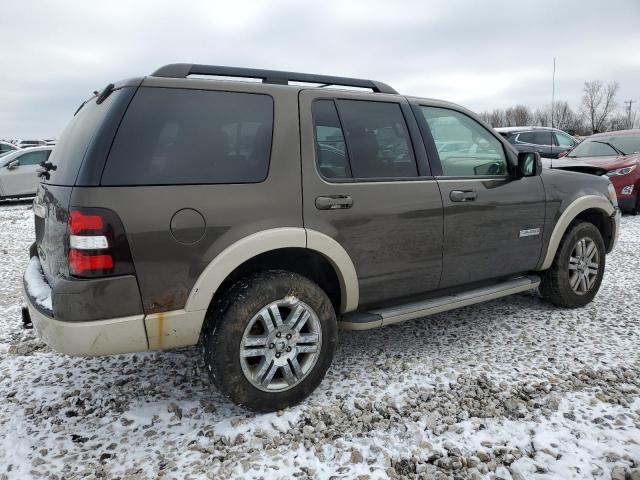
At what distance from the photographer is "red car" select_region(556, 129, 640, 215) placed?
907 centimetres

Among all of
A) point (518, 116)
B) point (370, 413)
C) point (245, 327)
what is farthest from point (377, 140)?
point (518, 116)

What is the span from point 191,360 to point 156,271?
1333mm

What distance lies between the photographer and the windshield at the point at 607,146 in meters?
9.80

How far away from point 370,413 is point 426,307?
0.87 meters

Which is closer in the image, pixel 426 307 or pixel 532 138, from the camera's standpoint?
pixel 426 307

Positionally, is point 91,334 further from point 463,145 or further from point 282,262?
point 463,145

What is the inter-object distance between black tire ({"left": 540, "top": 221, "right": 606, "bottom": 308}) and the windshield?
6652mm

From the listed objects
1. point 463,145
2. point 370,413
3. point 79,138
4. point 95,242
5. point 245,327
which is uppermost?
point 79,138

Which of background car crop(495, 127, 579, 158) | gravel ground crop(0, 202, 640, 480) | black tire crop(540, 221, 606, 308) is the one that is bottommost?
gravel ground crop(0, 202, 640, 480)

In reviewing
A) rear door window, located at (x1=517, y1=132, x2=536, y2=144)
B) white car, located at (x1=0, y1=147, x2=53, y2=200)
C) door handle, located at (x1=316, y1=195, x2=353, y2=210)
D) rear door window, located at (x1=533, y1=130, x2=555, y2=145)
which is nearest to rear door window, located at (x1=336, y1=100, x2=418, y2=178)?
door handle, located at (x1=316, y1=195, x2=353, y2=210)

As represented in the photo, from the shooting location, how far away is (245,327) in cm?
256

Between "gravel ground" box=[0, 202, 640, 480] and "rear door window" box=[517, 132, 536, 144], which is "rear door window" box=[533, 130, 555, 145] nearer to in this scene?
"rear door window" box=[517, 132, 536, 144]

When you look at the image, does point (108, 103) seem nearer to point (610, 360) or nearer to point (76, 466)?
point (76, 466)

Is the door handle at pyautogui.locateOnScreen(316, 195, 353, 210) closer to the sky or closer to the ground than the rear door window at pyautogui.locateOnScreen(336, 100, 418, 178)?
closer to the ground
